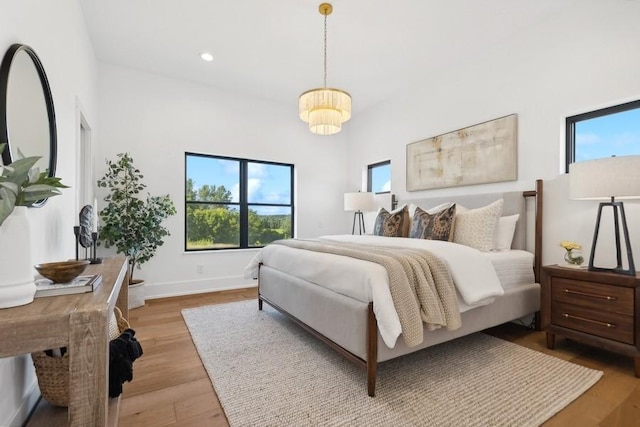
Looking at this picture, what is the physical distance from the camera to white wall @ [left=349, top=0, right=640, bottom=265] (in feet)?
8.11

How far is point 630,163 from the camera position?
1980mm

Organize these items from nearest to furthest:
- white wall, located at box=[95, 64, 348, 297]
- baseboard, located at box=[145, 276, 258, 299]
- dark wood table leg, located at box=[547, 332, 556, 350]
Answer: dark wood table leg, located at box=[547, 332, 556, 350] → white wall, located at box=[95, 64, 348, 297] → baseboard, located at box=[145, 276, 258, 299]

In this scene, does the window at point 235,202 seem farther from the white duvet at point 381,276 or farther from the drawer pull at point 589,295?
the drawer pull at point 589,295

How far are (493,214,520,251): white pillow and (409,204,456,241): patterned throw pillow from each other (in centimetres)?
46

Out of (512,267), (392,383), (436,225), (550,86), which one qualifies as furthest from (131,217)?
(550,86)

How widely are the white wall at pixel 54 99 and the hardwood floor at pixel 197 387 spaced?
501 mm

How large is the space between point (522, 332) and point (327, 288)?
1.99 meters

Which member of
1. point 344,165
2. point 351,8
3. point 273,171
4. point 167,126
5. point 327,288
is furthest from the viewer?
point 344,165

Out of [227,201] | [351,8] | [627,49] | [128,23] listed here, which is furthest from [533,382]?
[128,23]

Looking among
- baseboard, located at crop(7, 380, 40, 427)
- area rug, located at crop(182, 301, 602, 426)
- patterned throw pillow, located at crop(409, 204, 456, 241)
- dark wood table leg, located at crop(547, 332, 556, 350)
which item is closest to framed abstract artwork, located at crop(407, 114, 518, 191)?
patterned throw pillow, located at crop(409, 204, 456, 241)

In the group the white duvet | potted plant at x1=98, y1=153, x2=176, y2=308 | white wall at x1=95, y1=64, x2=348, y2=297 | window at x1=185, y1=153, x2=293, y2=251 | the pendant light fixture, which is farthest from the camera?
window at x1=185, y1=153, x2=293, y2=251

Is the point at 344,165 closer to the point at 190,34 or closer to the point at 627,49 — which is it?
the point at 190,34

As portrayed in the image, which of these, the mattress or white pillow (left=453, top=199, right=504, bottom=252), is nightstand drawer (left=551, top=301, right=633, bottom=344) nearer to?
the mattress

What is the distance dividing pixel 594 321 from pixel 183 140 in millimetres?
4697
